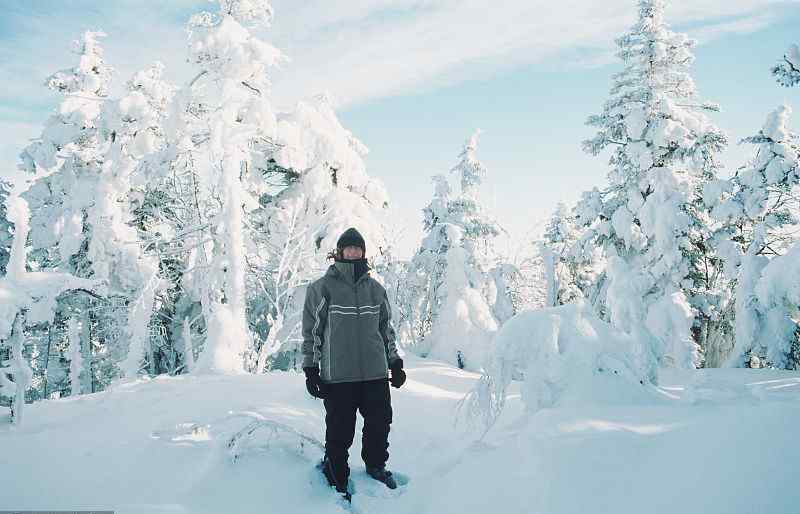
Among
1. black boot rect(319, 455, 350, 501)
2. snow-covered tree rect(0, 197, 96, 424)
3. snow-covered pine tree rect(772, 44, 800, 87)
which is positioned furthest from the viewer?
snow-covered pine tree rect(772, 44, 800, 87)

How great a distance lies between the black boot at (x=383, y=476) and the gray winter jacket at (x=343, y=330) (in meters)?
0.83

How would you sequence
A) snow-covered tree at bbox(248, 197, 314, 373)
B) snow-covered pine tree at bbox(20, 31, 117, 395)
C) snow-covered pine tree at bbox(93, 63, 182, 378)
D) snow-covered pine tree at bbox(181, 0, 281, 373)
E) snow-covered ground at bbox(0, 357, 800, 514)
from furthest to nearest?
snow-covered pine tree at bbox(20, 31, 117, 395) → snow-covered pine tree at bbox(93, 63, 182, 378) → snow-covered tree at bbox(248, 197, 314, 373) → snow-covered pine tree at bbox(181, 0, 281, 373) → snow-covered ground at bbox(0, 357, 800, 514)

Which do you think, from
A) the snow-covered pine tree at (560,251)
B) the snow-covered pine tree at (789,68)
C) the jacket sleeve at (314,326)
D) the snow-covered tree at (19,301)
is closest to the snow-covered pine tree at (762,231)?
the snow-covered pine tree at (789,68)

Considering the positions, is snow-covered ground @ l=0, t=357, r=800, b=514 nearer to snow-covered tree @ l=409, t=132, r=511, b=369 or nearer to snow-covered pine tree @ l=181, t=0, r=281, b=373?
snow-covered pine tree @ l=181, t=0, r=281, b=373

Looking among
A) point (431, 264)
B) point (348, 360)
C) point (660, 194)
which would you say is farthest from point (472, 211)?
point (348, 360)

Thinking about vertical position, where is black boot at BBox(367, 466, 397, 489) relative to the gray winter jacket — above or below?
below

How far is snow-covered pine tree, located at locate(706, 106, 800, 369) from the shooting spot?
1156cm

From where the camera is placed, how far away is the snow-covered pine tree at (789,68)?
7.92m

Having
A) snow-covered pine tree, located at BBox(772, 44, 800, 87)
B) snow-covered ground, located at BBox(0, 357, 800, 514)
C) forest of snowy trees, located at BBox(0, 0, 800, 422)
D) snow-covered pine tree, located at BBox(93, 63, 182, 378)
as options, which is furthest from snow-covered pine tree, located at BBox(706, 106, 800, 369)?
snow-covered pine tree, located at BBox(93, 63, 182, 378)

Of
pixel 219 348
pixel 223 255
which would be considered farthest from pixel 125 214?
pixel 219 348

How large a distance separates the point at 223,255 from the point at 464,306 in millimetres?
11401

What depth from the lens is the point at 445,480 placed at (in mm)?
3865

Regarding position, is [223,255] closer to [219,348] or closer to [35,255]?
[219,348]

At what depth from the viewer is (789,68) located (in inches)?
319
